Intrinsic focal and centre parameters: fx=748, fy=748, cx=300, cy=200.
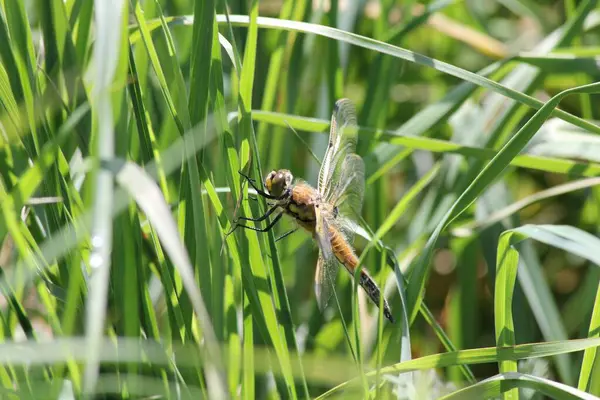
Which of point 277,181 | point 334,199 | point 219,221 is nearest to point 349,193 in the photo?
point 334,199

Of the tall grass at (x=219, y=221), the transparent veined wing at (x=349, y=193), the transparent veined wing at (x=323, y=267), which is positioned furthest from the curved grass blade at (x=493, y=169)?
the transparent veined wing at (x=349, y=193)

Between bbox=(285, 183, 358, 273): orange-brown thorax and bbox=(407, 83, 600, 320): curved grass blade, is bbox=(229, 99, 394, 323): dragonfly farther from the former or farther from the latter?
bbox=(407, 83, 600, 320): curved grass blade

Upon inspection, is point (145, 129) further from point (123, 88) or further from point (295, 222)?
point (295, 222)

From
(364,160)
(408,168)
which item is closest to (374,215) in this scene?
(364,160)

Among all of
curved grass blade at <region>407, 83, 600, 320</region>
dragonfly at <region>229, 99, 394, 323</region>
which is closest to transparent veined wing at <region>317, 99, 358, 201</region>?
dragonfly at <region>229, 99, 394, 323</region>

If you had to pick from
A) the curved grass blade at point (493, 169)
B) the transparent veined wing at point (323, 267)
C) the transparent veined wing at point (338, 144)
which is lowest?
the transparent veined wing at point (323, 267)

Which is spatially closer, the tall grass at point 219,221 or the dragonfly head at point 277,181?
the tall grass at point 219,221

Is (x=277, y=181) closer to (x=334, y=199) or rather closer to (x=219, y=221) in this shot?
(x=334, y=199)

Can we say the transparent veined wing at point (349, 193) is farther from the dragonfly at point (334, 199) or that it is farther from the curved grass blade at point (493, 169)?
the curved grass blade at point (493, 169)

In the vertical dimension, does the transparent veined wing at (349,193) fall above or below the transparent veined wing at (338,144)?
below
